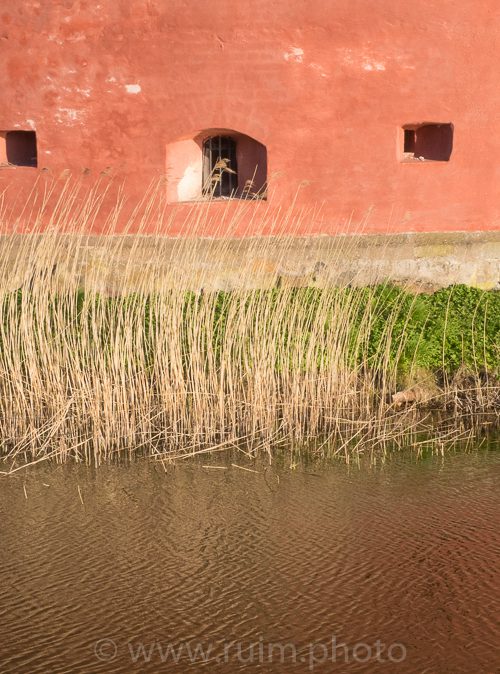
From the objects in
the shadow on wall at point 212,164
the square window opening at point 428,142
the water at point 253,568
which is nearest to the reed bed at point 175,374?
the water at point 253,568

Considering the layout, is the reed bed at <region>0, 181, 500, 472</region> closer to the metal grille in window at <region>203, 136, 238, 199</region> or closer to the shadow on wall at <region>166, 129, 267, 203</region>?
the shadow on wall at <region>166, 129, 267, 203</region>

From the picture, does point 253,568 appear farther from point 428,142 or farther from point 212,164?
point 212,164

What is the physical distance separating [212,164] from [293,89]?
3.47 feet

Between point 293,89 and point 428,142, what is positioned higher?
point 293,89

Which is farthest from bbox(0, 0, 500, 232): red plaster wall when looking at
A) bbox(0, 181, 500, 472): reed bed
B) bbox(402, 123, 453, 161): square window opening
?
bbox(0, 181, 500, 472): reed bed

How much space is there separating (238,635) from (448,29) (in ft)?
17.8

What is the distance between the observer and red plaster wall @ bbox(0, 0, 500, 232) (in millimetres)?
7922

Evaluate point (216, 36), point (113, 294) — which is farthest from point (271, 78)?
point (113, 294)

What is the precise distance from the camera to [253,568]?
4449mm

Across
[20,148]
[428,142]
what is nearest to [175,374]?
[428,142]

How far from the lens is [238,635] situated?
152 inches

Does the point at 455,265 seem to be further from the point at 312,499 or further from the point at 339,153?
the point at 312,499

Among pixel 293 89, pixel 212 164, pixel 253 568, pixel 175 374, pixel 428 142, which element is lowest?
pixel 253 568

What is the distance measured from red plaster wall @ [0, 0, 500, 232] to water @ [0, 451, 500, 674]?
9.25ft
